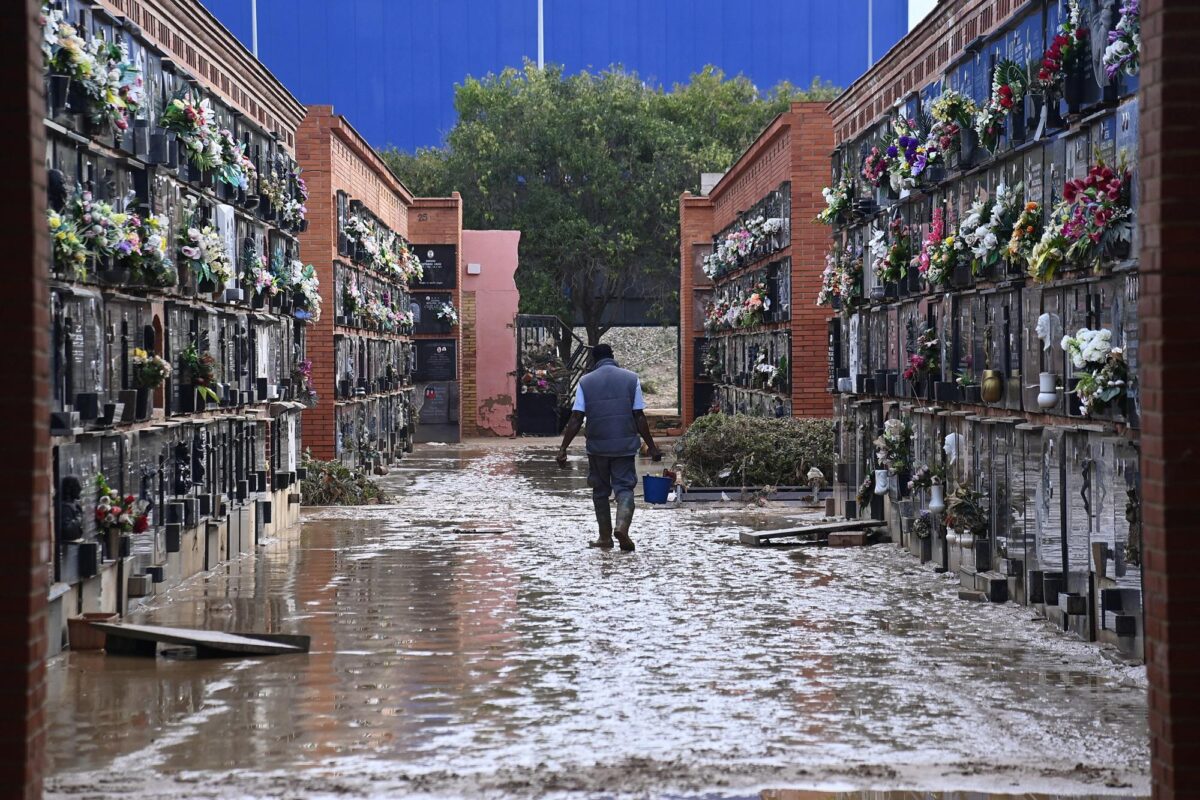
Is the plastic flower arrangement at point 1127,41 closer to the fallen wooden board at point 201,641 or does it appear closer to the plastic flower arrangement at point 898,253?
the fallen wooden board at point 201,641

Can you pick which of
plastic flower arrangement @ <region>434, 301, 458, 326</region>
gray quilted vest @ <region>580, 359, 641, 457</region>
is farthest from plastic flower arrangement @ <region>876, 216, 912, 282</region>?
plastic flower arrangement @ <region>434, 301, 458, 326</region>

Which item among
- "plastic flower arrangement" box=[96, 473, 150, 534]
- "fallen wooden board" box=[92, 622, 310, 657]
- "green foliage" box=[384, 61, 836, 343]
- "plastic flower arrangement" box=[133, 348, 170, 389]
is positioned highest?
"green foliage" box=[384, 61, 836, 343]

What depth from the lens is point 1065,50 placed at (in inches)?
374

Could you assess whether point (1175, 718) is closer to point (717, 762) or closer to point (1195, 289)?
point (1195, 289)

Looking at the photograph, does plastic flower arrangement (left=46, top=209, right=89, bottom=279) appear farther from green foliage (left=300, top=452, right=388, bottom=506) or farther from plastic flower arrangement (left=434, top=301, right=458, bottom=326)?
plastic flower arrangement (left=434, top=301, right=458, bottom=326)

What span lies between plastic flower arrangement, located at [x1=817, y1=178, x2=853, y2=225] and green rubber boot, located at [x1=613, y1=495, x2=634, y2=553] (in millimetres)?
4078

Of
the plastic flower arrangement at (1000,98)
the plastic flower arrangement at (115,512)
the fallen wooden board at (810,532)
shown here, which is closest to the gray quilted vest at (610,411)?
the fallen wooden board at (810,532)

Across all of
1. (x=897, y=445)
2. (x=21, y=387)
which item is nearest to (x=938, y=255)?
(x=897, y=445)

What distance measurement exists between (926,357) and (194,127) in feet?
19.3

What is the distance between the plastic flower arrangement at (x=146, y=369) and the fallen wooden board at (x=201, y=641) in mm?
2314

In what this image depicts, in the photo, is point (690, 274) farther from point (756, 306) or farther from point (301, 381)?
point (301, 381)

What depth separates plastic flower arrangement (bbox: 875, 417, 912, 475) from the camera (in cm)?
1425

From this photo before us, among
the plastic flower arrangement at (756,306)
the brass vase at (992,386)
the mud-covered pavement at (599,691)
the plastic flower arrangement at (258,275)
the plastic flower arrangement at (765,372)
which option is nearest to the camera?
the mud-covered pavement at (599,691)

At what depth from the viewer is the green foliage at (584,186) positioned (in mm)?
44000
